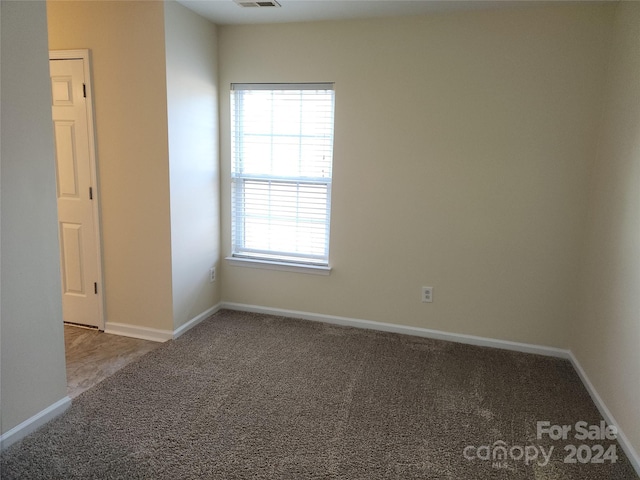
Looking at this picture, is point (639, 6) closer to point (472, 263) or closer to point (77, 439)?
point (472, 263)

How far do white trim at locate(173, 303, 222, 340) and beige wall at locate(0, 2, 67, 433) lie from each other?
3.67ft

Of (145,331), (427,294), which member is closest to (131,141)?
(145,331)

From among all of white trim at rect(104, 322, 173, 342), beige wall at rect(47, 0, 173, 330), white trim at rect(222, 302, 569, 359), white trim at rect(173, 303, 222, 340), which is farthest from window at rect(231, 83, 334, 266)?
white trim at rect(104, 322, 173, 342)

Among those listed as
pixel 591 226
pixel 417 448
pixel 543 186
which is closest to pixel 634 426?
pixel 417 448

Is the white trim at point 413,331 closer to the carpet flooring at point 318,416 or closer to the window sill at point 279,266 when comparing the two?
the carpet flooring at point 318,416

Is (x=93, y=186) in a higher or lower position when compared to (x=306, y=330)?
higher

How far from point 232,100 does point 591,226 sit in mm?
2797

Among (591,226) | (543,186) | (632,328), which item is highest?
(543,186)

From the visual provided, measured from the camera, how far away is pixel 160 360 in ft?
9.96

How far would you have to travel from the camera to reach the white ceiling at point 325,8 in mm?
2913

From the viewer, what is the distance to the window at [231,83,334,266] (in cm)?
353

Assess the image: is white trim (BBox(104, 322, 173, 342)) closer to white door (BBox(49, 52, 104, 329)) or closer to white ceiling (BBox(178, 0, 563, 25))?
white door (BBox(49, 52, 104, 329))

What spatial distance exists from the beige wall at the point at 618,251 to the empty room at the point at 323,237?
0.02 metres

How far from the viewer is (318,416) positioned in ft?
8.04
